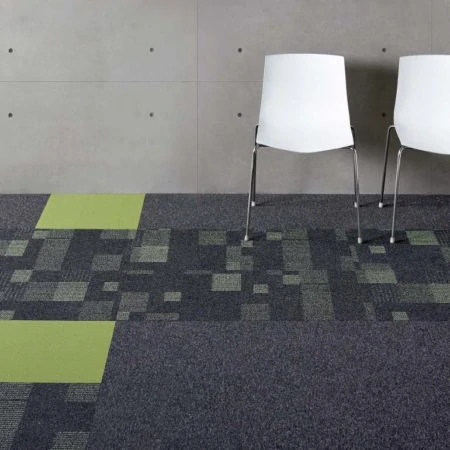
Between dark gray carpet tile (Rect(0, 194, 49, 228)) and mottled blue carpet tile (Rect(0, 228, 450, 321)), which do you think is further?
dark gray carpet tile (Rect(0, 194, 49, 228))

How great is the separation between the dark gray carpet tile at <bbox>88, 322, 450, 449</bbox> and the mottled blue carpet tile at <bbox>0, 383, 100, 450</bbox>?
58 millimetres

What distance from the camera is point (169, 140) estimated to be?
4.98 m

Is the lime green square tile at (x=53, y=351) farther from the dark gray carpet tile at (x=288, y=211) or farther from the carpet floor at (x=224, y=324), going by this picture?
the dark gray carpet tile at (x=288, y=211)

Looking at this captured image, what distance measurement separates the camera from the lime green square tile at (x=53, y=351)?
336 centimetres

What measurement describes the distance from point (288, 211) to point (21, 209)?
1.54 metres

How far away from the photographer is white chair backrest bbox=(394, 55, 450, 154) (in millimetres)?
4582

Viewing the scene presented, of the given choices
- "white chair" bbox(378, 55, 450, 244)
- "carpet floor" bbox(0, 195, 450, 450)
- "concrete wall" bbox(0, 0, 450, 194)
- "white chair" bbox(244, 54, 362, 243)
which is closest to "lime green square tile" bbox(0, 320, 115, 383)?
"carpet floor" bbox(0, 195, 450, 450)

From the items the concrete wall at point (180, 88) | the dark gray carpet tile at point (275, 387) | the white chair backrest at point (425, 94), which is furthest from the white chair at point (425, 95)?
the dark gray carpet tile at point (275, 387)

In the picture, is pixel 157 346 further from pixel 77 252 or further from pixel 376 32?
pixel 376 32

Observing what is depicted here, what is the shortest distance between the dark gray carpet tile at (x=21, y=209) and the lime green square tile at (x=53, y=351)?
1.06 metres

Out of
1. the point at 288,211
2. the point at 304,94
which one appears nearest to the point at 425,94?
the point at 304,94

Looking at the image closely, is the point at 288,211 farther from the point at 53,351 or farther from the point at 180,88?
the point at 53,351

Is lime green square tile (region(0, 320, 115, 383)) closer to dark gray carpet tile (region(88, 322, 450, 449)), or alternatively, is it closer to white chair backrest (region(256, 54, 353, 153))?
dark gray carpet tile (region(88, 322, 450, 449))

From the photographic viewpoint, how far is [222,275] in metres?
4.14
